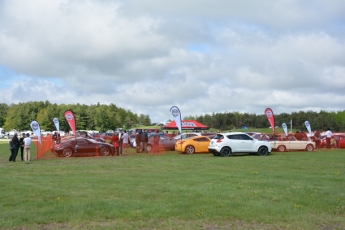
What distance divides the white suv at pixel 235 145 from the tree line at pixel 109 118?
6518 centimetres

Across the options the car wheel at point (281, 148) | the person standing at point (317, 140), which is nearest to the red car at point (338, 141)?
the person standing at point (317, 140)

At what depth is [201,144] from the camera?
97.1ft

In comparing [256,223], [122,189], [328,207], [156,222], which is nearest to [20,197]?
[122,189]

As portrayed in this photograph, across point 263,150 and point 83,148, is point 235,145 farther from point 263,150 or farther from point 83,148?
point 83,148

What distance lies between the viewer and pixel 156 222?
24.9ft

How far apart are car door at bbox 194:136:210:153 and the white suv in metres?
3.14

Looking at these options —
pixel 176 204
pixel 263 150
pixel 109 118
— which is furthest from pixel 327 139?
pixel 109 118

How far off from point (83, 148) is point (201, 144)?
840 centimetres

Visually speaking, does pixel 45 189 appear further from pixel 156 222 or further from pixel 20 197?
pixel 156 222

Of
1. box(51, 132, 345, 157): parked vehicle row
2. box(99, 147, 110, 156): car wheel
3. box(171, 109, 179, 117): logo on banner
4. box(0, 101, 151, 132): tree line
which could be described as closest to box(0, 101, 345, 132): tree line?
box(0, 101, 151, 132): tree line

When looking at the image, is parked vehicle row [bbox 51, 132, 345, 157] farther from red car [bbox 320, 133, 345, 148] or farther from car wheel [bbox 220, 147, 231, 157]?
red car [bbox 320, 133, 345, 148]

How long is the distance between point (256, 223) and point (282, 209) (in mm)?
1141

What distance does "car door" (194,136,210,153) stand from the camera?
96.8 ft

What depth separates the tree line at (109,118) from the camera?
9781 centimetres
